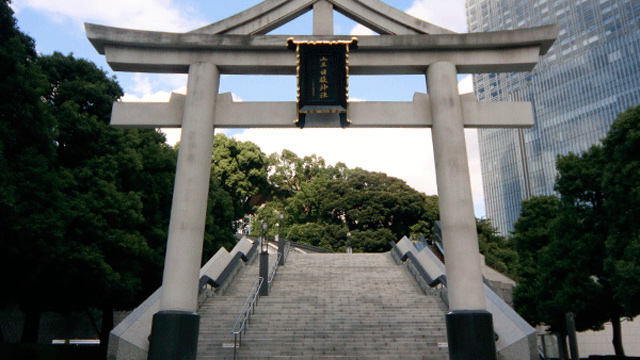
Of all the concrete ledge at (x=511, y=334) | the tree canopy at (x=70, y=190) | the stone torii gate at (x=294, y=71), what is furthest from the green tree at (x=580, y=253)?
the tree canopy at (x=70, y=190)

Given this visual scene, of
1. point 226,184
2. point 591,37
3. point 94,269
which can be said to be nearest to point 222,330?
point 94,269

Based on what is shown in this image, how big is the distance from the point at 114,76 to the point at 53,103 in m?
2.83

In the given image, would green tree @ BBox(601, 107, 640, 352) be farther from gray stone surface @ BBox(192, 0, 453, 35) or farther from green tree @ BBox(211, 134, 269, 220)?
green tree @ BBox(211, 134, 269, 220)

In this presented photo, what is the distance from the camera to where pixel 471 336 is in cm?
818

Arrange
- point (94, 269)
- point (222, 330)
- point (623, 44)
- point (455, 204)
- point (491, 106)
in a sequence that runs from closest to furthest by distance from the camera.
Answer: point (455, 204), point (491, 106), point (222, 330), point (94, 269), point (623, 44)

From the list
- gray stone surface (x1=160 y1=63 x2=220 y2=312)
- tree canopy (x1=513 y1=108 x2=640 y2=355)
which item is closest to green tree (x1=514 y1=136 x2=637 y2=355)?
tree canopy (x1=513 y1=108 x2=640 y2=355)

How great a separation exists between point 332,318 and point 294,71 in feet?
22.9

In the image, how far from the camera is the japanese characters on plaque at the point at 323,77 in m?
9.46

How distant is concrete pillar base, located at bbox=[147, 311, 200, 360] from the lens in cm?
812

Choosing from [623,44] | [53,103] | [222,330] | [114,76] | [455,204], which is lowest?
[222,330]

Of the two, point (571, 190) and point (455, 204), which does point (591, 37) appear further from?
point (455, 204)

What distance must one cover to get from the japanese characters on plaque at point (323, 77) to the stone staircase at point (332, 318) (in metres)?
5.52

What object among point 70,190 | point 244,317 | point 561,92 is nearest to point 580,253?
point 244,317

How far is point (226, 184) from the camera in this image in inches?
1423
